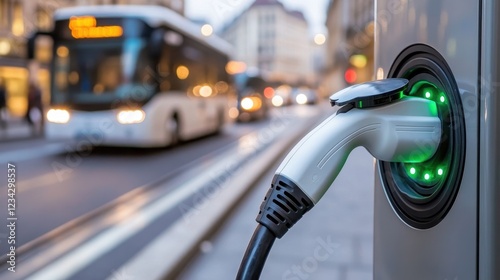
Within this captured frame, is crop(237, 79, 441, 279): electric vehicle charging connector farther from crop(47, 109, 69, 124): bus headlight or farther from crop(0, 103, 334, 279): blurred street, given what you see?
crop(47, 109, 69, 124): bus headlight

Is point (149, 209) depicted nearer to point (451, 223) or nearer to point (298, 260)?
point (298, 260)

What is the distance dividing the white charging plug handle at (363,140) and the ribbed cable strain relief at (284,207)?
1 centimetres

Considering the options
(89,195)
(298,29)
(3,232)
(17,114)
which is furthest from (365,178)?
(298,29)

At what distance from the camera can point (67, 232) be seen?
422 cm

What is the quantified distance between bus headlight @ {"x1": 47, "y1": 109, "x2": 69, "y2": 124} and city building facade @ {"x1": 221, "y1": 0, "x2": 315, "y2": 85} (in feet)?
17.0

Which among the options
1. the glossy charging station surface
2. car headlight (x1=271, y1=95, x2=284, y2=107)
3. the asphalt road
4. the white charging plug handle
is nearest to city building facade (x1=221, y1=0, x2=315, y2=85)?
car headlight (x1=271, y1=95, x2=284, y2=107)

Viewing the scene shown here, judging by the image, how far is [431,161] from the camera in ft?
3.09

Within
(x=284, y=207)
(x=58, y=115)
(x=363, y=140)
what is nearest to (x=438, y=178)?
(x=363, y=140)

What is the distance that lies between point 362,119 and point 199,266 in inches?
99.6

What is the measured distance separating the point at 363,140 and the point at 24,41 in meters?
10.0

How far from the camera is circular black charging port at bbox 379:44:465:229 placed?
2.83ft

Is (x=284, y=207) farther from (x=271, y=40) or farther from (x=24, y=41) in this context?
(x=271, y=40)

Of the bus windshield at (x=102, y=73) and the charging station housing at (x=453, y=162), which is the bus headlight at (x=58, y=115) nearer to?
the bus windshield at (x=102, y=73)

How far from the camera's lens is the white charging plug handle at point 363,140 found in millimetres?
842
